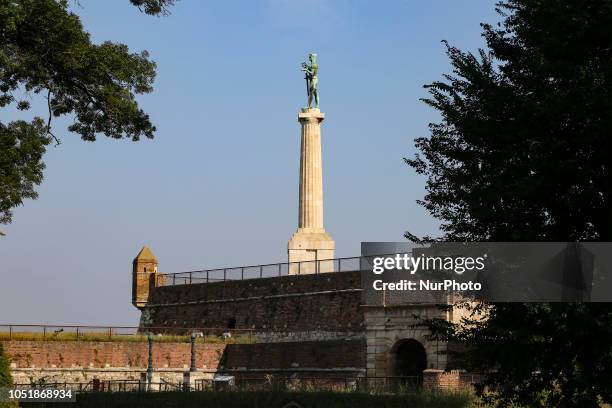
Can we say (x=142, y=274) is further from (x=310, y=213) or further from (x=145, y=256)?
(x=310, y=213)

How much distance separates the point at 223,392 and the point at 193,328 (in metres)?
21.9

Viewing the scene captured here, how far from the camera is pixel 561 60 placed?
19297mm

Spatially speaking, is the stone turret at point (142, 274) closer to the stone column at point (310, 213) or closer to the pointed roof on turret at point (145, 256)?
the pointed roof on turret at point (145, 256)

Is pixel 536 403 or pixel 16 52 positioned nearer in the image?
pixel 536 403

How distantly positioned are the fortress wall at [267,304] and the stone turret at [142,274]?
0.67 m

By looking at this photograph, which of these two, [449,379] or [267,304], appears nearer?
[449,379]

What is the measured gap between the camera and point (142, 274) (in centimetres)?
5962

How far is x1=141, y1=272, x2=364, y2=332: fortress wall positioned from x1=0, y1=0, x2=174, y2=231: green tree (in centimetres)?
2185

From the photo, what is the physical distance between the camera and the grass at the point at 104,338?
45312 mm

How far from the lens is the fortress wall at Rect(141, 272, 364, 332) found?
46.3m

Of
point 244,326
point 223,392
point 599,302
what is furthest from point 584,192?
point 244,326

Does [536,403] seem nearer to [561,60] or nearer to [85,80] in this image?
[561,60]

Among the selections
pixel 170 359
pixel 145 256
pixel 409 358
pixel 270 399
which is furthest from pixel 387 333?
pixel 145 256

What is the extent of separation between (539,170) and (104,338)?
30914 mm
